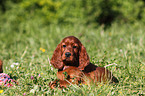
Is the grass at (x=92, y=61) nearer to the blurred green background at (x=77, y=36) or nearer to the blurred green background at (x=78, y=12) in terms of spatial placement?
the blurred green background at (x=77, y=36)

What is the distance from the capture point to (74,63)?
390 centimetres

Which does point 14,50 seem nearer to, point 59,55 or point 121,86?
point 59,55

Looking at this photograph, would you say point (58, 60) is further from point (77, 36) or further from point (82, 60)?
point (77, 36)

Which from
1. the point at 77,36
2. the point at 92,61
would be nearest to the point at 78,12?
the point at 77,36

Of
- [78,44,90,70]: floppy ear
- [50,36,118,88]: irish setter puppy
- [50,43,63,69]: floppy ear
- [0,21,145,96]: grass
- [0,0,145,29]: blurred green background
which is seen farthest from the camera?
[0,0,145,29]: blurred green background

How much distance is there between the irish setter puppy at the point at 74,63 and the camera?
3.75 meters

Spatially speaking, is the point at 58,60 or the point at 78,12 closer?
the point at 58,60

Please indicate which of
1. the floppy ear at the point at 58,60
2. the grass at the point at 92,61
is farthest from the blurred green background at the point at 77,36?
the floppy ear at the point at 58,60

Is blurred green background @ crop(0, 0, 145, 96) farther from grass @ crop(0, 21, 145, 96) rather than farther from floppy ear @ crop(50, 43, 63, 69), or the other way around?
floppy ear @ crop(50, 43, 63, 69)

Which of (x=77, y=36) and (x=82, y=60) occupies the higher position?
(x=77, y=36)

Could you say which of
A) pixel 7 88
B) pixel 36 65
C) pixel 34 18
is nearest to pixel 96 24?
pixel 34 18

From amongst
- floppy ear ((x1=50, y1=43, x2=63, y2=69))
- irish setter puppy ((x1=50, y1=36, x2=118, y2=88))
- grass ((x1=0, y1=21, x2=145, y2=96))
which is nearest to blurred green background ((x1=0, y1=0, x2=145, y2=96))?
grass ((x1=0, y1=21, x2=145, y2=96))

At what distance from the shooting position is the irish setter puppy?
3.75 metres

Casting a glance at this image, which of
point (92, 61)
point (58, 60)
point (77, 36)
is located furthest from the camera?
point (77, 36)
